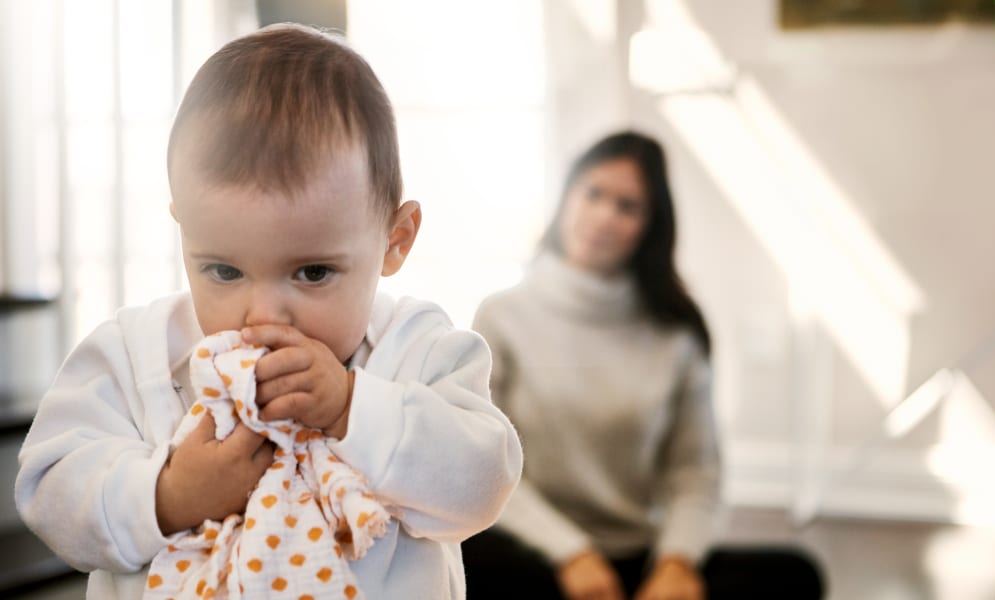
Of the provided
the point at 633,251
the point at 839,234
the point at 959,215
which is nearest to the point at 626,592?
the point at 633,251

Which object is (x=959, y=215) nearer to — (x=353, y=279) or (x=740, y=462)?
(x=740, y=462)

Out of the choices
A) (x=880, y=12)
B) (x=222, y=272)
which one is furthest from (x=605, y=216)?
(x=222, y=272)

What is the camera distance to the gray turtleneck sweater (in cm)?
184

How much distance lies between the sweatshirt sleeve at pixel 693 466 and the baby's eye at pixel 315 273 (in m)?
1.26

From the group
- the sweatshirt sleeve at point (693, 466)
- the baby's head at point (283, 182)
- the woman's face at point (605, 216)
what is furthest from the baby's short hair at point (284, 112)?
the sweatshirt sleeve at point (693, 466)

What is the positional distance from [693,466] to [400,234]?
1248 mm

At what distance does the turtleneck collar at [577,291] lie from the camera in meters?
1.83

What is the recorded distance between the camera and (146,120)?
2275 mm

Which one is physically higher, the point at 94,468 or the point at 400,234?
the point at 400,234

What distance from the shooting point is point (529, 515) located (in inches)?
73.3

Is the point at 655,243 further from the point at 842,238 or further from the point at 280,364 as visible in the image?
the point at 280,364

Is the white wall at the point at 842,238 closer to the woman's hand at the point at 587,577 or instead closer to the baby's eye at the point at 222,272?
the woman's hand at the point at 587,577

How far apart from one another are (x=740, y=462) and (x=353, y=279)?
4.44 ft

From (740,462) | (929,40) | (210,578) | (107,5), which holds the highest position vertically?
(107,5)
